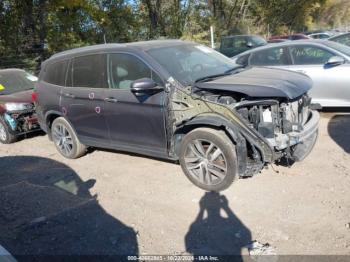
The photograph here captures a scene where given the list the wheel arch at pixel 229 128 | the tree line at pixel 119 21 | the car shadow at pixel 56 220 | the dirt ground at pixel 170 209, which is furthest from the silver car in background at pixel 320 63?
the tree line at pixel 119 21

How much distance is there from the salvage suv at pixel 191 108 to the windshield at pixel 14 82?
134 inches

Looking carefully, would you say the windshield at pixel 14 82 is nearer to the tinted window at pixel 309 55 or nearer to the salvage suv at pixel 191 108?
the salvage suv at pixel 191 108

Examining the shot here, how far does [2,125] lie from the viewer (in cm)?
851

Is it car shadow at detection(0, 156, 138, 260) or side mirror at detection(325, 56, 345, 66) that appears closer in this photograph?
car shadow at detection(0, 156, 138, 260)

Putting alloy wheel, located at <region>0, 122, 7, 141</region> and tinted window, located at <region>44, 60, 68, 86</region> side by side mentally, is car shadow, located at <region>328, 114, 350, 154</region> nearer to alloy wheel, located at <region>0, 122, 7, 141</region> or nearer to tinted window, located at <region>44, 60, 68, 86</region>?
tinted window, located at <region>44, 60, 68, 86</region>

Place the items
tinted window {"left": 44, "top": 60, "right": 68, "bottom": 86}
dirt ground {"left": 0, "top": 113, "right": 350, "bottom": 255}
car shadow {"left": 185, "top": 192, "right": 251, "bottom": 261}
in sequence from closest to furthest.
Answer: car shadow {"left": 185, "top": 192, "right": 251, "bottom": 261}
dirt ground {"left": 0, "top": 113, "right": 350, "bottom": 255}
tinted window {"left": 44, "top": 60, "right": 68, "bottom": 86}

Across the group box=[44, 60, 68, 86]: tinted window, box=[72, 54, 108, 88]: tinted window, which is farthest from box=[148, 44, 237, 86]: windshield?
box=[44, 60, 68, 86]: tinted window

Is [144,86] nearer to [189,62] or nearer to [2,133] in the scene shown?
[189,62]

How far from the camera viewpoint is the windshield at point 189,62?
17.0 feet

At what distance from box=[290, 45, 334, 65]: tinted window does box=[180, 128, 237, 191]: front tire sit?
12.7 ft

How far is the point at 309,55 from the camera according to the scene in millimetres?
7789

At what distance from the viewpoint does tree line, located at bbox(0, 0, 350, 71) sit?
57.3ft

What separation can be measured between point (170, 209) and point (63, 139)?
9.96 ft

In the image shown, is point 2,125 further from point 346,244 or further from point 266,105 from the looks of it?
point 346,244
